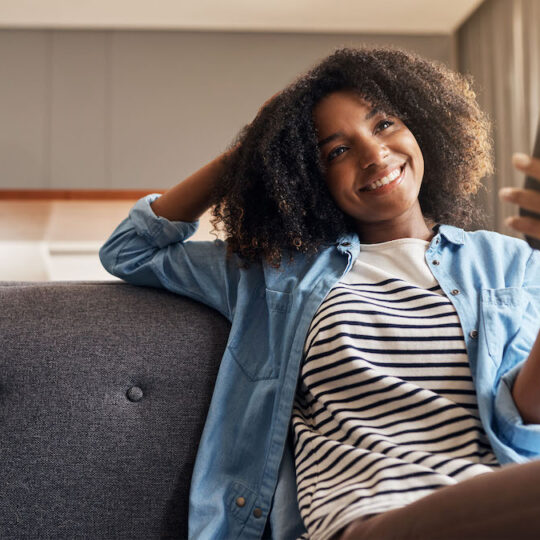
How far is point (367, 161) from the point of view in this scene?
110 cm

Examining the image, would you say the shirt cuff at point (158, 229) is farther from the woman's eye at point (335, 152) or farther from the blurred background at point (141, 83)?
the blurred background at point (141, 83)

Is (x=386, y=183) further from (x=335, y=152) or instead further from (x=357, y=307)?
(x=357, y=307)

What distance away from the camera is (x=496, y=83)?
3.35 m

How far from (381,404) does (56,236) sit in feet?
11.3

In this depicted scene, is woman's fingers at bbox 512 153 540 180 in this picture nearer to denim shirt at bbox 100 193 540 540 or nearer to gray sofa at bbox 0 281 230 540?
denim shirt at bbox 100 193 540 540

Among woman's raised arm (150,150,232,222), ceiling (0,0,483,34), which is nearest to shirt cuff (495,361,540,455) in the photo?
woman's raised arm (150,150,232,222)

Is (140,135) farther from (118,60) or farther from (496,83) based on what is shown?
(496,83)

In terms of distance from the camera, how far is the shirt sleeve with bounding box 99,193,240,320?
3.62 feet

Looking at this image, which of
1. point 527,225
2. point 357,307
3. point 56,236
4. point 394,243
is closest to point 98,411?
point 357,307

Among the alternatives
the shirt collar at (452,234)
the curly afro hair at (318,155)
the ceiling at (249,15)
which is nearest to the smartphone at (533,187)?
the shirt collar at (452,234)

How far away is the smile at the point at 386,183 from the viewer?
1099 millimetres

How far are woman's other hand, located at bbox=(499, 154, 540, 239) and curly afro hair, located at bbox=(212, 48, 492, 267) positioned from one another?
502mm

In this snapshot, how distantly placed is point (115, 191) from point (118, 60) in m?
0.75

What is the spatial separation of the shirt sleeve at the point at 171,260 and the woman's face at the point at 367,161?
0.77ft
